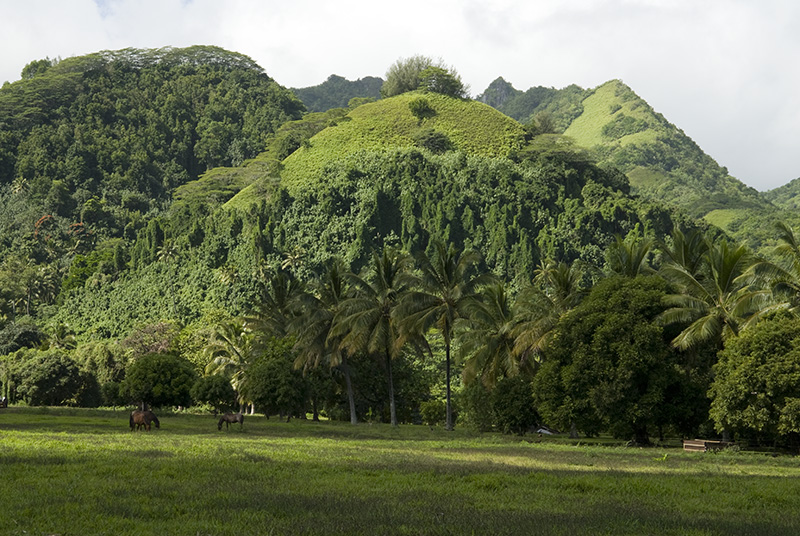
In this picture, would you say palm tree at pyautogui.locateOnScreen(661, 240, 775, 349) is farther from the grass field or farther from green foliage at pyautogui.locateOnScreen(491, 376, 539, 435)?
the grass field

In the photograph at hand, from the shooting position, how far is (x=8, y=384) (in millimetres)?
80375

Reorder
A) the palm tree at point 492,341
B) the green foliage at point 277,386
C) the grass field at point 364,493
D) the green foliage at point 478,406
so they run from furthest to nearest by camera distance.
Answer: the green foliage at point 277,386, the green foliage at point 478,406, the palm tree at point 492,341, the grass field at point 364,493

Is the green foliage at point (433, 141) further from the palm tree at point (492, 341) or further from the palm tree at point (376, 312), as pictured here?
the palm tree at point (492, 341)

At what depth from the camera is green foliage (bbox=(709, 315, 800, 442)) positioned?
3350 centimetres

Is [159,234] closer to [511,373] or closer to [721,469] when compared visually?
[511,373]

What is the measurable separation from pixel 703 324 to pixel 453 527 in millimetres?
29158

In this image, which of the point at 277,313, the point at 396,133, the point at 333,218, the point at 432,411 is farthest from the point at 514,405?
the point at 396,133

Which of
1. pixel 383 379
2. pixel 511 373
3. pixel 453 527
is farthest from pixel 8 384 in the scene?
pixel 453 527

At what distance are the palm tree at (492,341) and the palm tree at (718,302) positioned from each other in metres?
12.0

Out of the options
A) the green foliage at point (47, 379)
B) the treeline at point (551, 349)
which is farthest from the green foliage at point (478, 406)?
the green foliage at point (47, 379)

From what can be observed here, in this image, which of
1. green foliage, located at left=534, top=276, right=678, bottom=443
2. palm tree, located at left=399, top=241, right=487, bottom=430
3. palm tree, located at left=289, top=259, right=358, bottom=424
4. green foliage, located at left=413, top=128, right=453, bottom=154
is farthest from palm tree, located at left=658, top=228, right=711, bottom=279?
green foliage, located at left=413, top=128, right=453, bottom=154

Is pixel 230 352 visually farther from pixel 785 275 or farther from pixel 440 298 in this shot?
pixel 785 275

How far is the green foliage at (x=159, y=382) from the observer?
61938mm

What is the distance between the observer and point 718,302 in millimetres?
40000
